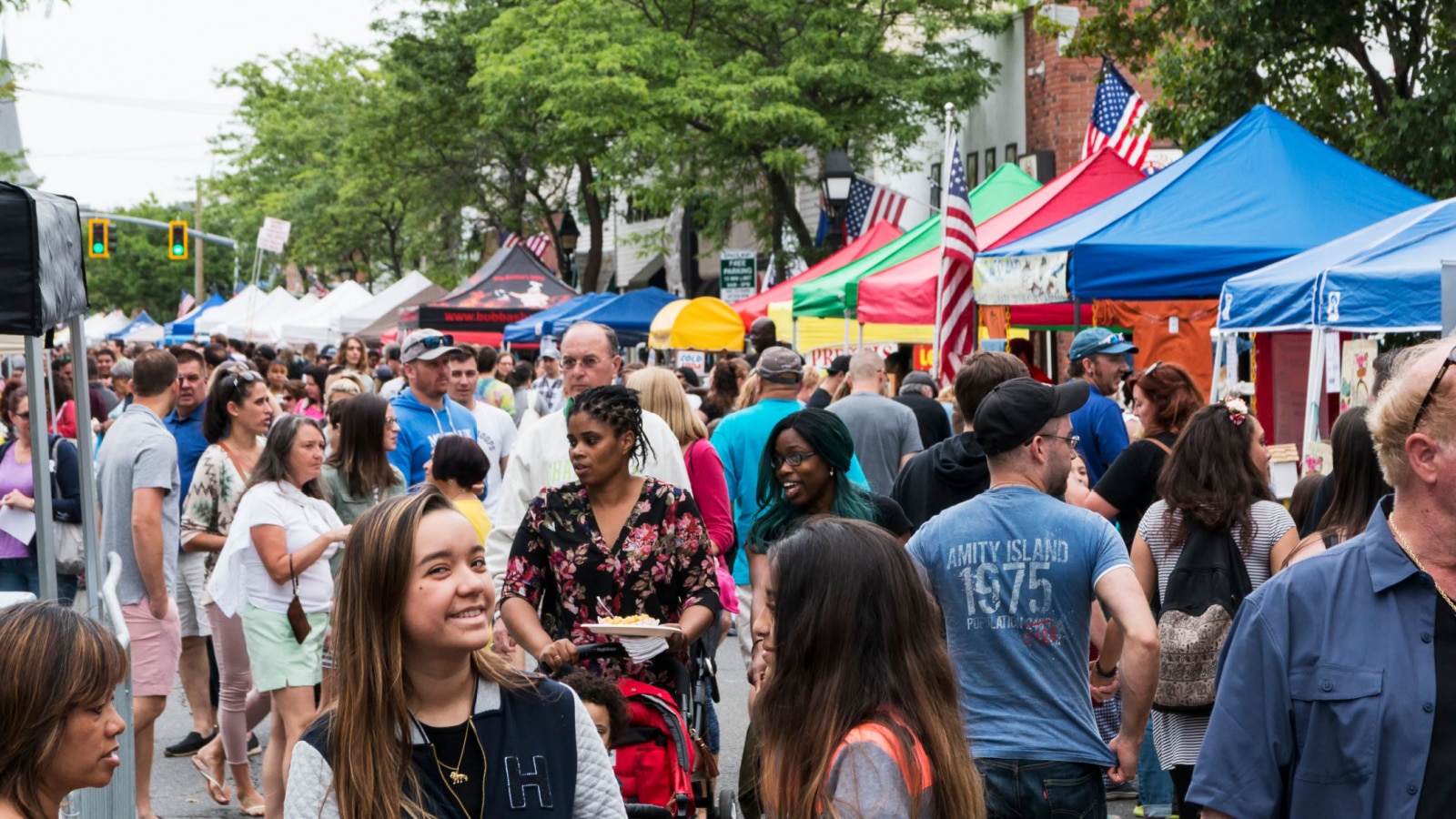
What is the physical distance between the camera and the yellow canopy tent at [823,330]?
17875 millimetres

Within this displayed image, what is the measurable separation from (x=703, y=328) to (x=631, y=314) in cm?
492

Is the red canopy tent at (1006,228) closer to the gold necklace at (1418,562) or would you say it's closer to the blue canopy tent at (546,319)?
the gold necklace at (1418,562)

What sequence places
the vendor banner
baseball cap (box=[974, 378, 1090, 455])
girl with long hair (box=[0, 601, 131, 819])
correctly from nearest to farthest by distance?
girl with long hair (box=[0, 601, 131, 819])
baseball cap (box=[974, 378, 1090, 455])
the vendor banner

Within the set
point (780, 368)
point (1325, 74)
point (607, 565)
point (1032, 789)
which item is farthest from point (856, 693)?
point (1325, 74)

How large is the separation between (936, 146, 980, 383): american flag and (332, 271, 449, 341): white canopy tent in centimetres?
2198

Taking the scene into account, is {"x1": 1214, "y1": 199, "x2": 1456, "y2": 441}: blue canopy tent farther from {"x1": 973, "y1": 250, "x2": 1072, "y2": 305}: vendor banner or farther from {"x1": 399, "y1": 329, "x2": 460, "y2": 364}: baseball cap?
{"x1": 399, "y1": 329, "x2": 460, "y2": 364}: baseball cap

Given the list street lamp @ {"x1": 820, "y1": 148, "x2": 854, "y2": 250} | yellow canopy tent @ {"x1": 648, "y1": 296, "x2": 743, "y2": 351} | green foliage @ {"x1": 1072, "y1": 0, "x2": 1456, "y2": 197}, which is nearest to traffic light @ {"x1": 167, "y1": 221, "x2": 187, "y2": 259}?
yellow canopy tent @ {"x1": 648, "y1": 296, "x2": 743, "y2": 351}

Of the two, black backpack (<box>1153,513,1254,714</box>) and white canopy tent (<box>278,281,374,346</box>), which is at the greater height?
white canopy tent (<box>278,281,374,346</box>)

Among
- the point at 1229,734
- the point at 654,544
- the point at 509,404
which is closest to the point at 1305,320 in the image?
the point at 654,544

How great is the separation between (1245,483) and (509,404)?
12.3 meters

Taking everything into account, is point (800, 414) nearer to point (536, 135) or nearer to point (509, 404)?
point (509, 404)

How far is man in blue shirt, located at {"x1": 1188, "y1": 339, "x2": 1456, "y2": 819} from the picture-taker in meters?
2.69

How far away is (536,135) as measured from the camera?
3753 centimetres

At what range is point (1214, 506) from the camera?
5910mm
